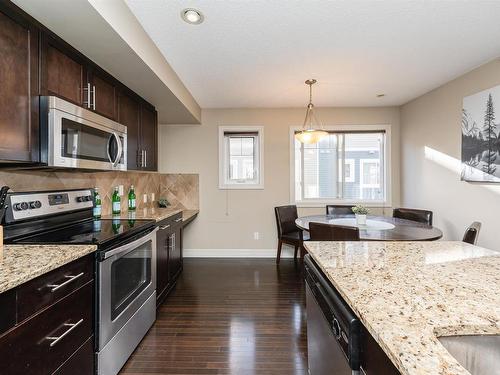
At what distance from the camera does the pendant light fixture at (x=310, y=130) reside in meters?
3.12

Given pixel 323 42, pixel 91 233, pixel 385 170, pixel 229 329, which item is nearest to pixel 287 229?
pixel 229 329

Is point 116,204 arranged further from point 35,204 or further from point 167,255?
point 35,204

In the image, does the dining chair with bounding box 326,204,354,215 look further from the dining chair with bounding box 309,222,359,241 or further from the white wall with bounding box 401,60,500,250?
the dining chair with bounding box 309,222,359,241

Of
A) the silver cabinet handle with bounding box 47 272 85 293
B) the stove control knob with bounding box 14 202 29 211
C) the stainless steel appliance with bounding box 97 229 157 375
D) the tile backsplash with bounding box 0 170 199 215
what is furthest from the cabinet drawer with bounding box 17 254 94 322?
the tile backsplash with bounding box 0 170 199 215

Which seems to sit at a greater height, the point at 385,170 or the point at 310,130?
the point at 310,130

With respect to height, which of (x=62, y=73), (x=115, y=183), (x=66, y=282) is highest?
(x=62, y=73)

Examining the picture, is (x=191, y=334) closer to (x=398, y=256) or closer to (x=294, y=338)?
(x=294, y=338)

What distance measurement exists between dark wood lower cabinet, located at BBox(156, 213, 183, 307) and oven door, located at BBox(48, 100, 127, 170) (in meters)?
0.78

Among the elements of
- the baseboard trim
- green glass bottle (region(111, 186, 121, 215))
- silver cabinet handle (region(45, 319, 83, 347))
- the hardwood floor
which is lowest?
the hardwood floor

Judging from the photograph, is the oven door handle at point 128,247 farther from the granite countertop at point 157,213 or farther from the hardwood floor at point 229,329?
the hardwood floor at point 229,329

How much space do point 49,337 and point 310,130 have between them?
2.88 metres

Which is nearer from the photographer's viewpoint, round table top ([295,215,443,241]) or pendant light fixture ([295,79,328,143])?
round table top ([295,215,443,241])

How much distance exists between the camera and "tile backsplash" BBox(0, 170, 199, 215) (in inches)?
71.2

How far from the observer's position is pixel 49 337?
1178 mm
